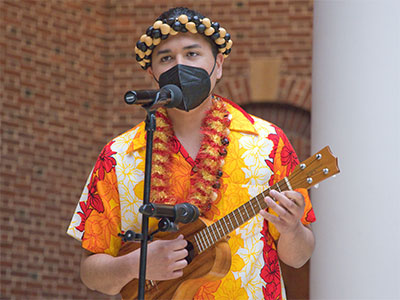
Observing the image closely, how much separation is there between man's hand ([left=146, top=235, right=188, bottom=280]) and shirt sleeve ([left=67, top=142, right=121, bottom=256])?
0.29m

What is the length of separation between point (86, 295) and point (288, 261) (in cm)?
412

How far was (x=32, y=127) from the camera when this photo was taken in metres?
6.41

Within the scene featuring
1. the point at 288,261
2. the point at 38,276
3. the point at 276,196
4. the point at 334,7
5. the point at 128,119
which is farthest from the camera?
the point at 128,119

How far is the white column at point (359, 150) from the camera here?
2799mm

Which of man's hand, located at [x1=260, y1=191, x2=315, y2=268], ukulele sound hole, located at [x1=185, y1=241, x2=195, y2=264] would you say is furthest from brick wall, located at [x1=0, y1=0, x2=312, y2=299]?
man's hand, located at [x1=260, y1=191, x2=315, y2=268]

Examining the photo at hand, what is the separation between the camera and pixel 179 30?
9.12 ft

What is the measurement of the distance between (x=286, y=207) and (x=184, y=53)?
0.76 meters

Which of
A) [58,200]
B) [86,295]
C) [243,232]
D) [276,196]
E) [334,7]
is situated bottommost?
[86,295]

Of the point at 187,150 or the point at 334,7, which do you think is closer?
the point at 187,150

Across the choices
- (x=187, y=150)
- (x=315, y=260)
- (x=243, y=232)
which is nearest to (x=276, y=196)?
(x=243, y=232)

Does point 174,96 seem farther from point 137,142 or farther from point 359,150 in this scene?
point 359,150

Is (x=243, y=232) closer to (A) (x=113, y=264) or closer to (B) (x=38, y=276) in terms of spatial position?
(A) (x=113, y=264)

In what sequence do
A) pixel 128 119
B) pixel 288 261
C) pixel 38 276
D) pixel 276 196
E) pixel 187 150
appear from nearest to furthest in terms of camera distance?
pixel 276 196, pixel 288 261, pixel 187 150, pixel 38 276, pixel 128 119

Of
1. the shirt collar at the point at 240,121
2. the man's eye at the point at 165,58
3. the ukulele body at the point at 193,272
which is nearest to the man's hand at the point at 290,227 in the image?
the ukulele body at the point at 193,272
